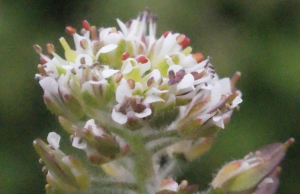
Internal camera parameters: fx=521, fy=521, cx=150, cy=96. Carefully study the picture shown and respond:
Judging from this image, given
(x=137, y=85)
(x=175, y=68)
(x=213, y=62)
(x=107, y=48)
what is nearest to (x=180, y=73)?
(x=175, y=68)

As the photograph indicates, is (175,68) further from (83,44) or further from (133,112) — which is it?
(83,44)

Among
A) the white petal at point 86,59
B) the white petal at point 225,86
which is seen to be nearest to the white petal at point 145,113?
the white petal at point 86,59

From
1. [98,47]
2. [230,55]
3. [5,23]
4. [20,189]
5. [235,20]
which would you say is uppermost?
[5,23]

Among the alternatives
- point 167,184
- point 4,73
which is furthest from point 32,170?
point 167,184

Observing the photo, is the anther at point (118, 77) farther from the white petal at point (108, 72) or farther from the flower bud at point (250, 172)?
the flower bud at point (250, 172)

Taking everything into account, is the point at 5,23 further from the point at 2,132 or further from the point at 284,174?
the point at 284,174
